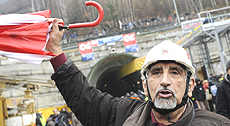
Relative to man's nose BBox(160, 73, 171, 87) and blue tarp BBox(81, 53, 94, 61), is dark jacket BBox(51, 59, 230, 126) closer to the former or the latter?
man's nose BBox(160, 73, 171, 87)

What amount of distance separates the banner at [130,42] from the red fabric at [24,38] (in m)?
19.5

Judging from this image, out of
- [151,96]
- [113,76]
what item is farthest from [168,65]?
[113,76]

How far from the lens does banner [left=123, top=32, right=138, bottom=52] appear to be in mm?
22484

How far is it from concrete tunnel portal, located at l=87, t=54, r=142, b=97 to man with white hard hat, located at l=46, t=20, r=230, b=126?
20.5 metres

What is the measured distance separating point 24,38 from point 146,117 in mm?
1626

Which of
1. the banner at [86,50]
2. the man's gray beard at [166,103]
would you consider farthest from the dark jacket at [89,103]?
the banner at [86,50]

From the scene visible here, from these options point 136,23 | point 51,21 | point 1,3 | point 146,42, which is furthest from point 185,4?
point 51,21

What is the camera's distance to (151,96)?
2.29 metres

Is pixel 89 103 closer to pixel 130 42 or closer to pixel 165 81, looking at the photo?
pixel 165 81

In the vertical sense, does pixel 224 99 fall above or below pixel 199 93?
above

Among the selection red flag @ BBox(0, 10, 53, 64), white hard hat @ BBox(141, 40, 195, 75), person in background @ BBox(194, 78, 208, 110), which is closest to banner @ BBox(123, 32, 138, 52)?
person in background @ BBox(194, 78, 208, 110)

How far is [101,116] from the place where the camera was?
2674mm

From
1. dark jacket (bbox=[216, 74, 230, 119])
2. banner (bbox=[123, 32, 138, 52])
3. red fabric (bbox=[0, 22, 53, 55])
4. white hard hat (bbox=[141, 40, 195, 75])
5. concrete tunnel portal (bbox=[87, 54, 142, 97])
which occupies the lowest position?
concrete tunnel portal (bbox=[87, 54, 142, 97])

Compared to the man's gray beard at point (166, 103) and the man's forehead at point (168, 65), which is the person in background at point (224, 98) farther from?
the man's gray beard at point (166, 103)
